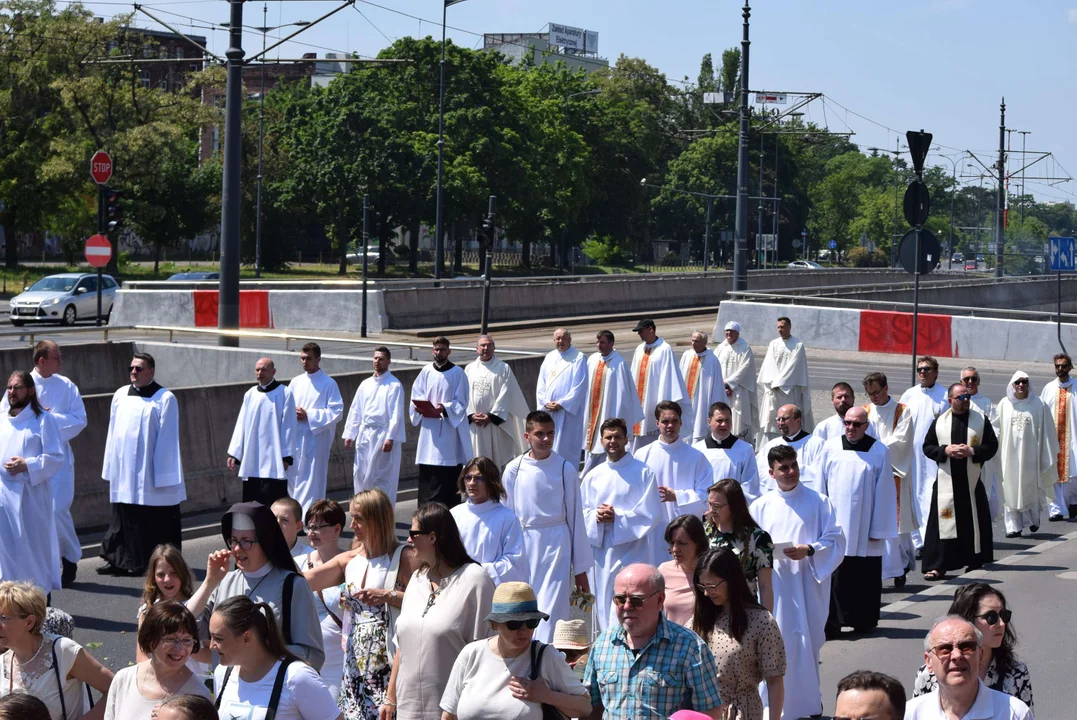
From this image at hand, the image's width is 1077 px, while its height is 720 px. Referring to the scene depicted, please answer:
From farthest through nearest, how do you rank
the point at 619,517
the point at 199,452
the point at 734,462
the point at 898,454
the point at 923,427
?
the point at 199,452 < the point at 923,427 < the point at 898,454 < the point at 734,462 < the point at 619,517

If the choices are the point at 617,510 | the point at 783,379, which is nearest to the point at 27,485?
the point at 617,510

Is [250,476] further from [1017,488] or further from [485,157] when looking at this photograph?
[485,157]

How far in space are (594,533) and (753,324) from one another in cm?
2720

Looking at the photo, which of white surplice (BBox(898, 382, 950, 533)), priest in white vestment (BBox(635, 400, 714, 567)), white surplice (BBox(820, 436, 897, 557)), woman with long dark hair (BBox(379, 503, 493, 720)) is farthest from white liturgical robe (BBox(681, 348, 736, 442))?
woman with long dark hair (BBox(379, 503, 493, 720))

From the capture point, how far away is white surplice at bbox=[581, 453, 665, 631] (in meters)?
9.23

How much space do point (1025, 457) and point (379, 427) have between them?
6677mm

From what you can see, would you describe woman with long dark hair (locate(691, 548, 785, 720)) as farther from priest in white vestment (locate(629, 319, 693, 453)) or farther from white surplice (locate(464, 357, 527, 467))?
priest in white vestment (locate(629, 319, 693, 453))

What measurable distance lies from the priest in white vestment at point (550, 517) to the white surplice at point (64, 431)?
388 centimetres

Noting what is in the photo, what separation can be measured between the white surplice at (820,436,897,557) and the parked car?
33.3m

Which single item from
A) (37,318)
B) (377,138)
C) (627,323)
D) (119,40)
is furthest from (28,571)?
(377,138)

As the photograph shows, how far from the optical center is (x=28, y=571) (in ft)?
34.7

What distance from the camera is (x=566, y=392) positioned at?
17062 millimetres

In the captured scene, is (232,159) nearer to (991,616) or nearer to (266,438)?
(266,438)

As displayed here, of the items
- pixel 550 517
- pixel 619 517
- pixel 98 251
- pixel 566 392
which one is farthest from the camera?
pixel 98 251
